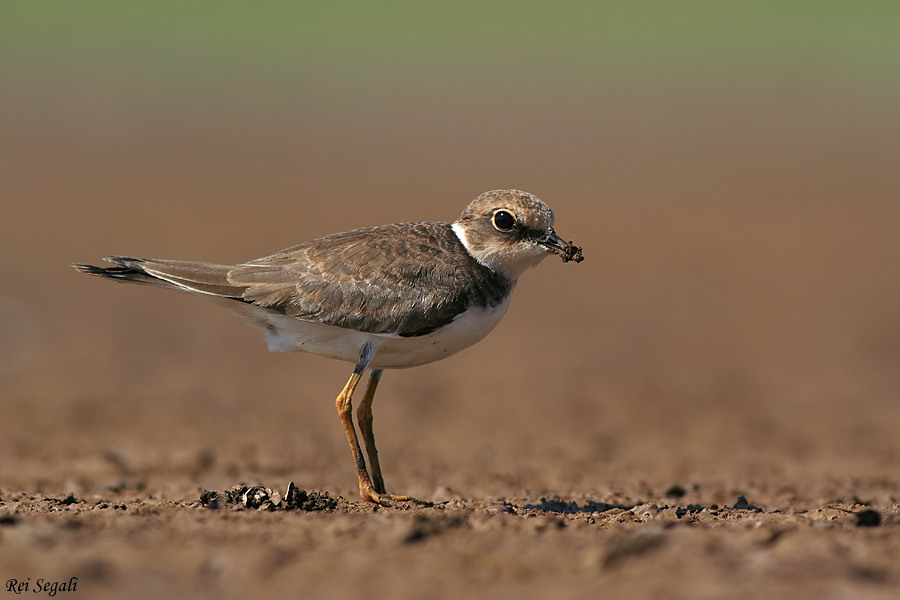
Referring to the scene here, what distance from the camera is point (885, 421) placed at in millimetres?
13391

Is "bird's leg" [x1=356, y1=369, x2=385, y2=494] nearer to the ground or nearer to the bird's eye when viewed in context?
the ground

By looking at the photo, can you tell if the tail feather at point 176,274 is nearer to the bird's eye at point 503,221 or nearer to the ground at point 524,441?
the ground at point 524,441

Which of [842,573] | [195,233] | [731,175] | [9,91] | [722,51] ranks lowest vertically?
[842,573]

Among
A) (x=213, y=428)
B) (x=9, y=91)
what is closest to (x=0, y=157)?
(x=9, y=91)

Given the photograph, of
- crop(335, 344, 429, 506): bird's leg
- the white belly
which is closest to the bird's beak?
the white belly

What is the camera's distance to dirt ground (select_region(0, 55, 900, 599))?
5.68 meters

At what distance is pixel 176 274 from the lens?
8281mm

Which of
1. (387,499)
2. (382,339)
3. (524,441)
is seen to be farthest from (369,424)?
(524,441)

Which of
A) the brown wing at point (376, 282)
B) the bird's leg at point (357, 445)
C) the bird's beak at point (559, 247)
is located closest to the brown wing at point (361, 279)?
the brown wing at point (376, 282)

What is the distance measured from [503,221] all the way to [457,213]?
61.1ft

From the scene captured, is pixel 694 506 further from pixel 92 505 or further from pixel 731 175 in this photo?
pixel 731 175

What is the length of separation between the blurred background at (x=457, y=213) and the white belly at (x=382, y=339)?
5.60 feet

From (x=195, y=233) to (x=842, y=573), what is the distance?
21071mm

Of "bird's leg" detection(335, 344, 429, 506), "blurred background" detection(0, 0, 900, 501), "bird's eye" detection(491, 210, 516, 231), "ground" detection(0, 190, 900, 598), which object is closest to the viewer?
"ground" detection(0, 190, 900, 598)
